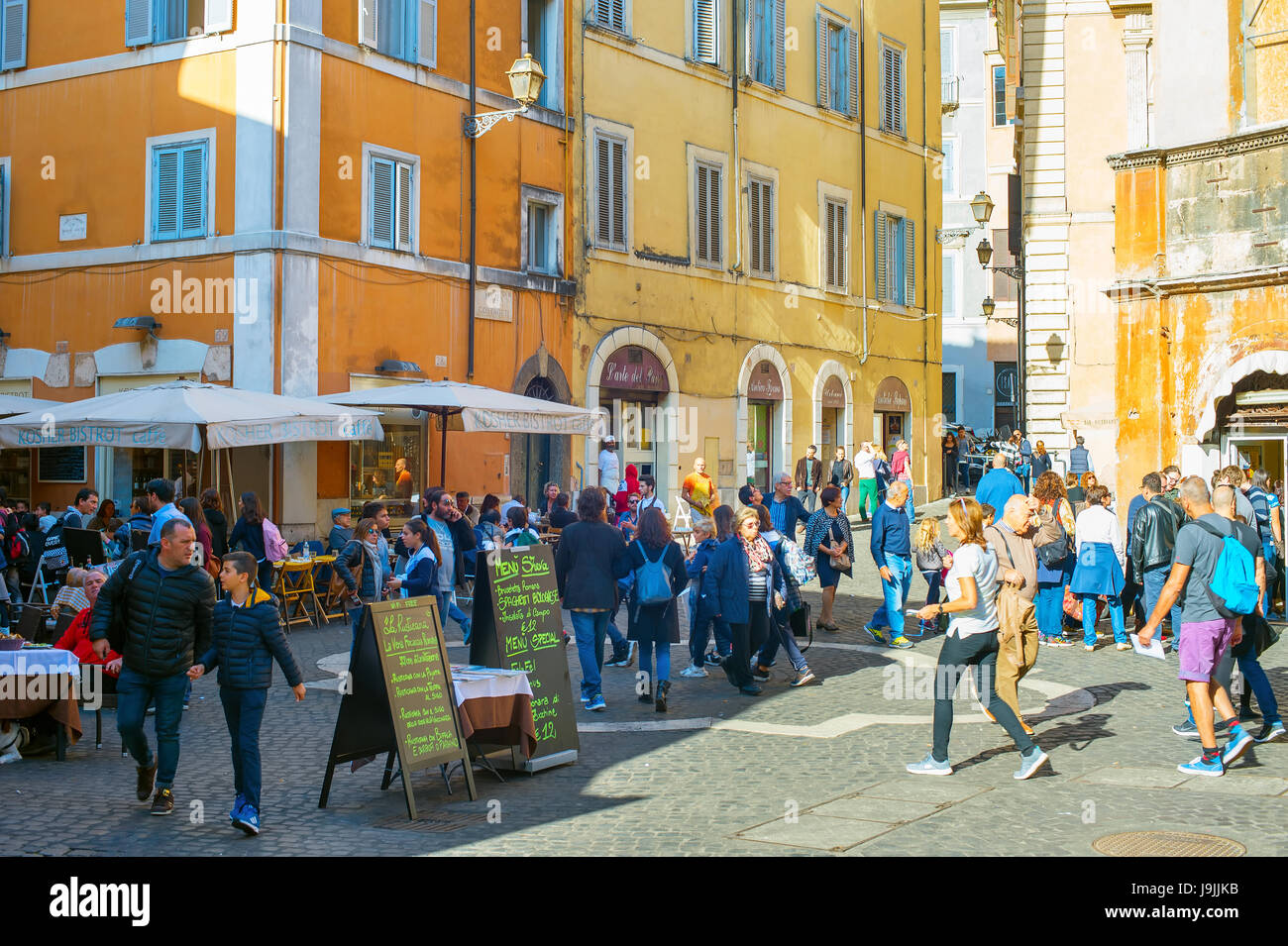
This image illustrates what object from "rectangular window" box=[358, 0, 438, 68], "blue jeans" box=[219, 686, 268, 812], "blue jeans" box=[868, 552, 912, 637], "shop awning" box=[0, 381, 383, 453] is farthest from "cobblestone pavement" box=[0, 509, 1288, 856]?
"rectangular window" box=[358, 0, 438, 68]

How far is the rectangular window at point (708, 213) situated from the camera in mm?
27625

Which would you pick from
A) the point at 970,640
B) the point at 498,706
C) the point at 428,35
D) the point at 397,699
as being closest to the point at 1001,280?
the point at 428,35

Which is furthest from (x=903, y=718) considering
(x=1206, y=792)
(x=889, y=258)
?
(x=889, y=258)

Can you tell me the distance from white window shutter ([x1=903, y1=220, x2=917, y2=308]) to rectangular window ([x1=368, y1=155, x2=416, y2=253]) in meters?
16.5

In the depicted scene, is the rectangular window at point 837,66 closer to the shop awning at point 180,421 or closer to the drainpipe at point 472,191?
the drainpipe at point 472,191

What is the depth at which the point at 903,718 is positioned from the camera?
10844 millimetres

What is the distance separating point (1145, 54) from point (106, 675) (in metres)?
19.1

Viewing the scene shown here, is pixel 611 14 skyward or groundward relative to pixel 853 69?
groundward

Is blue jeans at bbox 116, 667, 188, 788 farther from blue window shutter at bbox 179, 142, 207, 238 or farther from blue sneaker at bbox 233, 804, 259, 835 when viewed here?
blue window shutter at bbox 179, 142, 207, 238

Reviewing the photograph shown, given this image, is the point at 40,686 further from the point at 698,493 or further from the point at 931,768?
the point at 698,493

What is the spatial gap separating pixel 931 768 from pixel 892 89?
92.6ft

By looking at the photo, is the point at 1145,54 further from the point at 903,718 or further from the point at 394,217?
the point at 903,718

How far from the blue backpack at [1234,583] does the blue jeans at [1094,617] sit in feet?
19.0

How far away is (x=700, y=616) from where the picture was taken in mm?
11906
